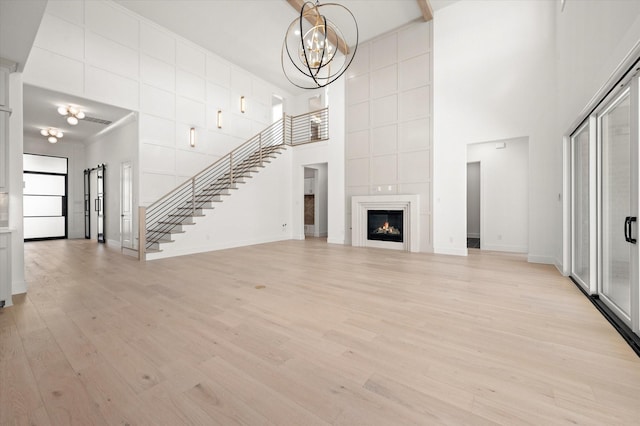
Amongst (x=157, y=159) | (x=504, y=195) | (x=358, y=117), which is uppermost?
(x=358, y=117)

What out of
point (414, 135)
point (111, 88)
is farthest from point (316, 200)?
point (111, 88)

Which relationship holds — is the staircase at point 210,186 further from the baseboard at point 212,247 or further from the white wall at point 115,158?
the white wall at point 115,158

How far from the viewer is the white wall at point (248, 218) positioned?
6.94 meters

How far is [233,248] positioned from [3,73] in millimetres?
5191

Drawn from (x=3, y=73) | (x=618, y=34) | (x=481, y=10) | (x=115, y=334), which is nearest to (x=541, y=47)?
(x=481, y=10)

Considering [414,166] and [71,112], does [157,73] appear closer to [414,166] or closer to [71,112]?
[71,112]

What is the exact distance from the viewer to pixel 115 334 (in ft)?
7.94

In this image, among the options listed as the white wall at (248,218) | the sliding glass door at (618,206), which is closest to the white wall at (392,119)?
the white wall at (248,218)

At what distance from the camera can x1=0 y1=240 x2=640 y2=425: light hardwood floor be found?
1.49m

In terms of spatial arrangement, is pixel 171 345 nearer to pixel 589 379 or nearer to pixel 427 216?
pixel 589 379

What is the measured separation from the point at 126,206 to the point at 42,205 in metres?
4.67

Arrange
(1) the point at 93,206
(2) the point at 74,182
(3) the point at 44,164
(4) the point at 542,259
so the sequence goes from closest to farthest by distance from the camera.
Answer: (4) the point at 542,259 → (3) the point at 44,164 → (1) the point at 93,206 → (2) the point at 74,182

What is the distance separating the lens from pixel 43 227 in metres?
9.74

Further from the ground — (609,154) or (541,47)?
(541,47)
